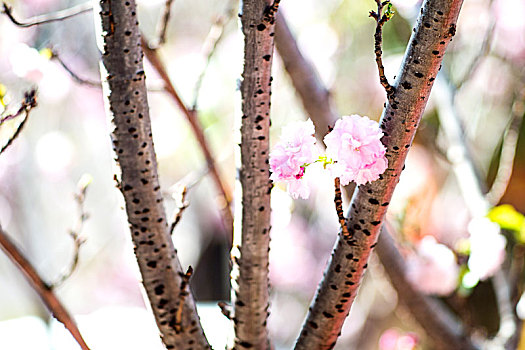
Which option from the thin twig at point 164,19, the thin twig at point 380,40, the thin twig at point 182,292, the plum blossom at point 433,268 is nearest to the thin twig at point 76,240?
the thin twig at point 182,292

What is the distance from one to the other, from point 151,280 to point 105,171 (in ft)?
7.28

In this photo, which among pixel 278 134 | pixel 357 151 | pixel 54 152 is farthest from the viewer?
pixel 54 152

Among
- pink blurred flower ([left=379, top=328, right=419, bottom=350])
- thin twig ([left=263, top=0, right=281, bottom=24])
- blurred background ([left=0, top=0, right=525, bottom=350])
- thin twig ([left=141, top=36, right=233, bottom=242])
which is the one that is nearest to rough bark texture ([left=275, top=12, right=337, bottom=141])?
thin twig ([left=141, top=36, right=233, bottom=242])

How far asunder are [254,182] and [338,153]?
100 millimetres

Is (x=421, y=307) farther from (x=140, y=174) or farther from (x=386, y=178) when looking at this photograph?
(x=140, y=174)

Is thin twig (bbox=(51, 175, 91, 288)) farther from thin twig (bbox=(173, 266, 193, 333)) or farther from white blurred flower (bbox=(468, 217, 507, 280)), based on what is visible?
white blurred flower (bbox=(468, 217, 507, 280))

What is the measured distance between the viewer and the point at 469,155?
1.16 m

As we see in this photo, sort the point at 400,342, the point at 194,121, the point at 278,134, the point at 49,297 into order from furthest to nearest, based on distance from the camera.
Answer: the point at 278,134
the point at 400,342
the point at 194,121
the point at 49,297

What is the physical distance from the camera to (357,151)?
1.66 feet

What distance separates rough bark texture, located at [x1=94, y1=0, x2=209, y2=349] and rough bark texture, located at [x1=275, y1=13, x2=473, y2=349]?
0.44m

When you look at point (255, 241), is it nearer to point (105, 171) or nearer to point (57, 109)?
point (57, 109)

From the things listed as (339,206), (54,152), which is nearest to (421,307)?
(339,206)

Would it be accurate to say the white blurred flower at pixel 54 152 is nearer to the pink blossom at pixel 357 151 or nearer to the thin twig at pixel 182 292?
the thin twig at pixel 182 292

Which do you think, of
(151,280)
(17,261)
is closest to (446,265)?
(151,280)
